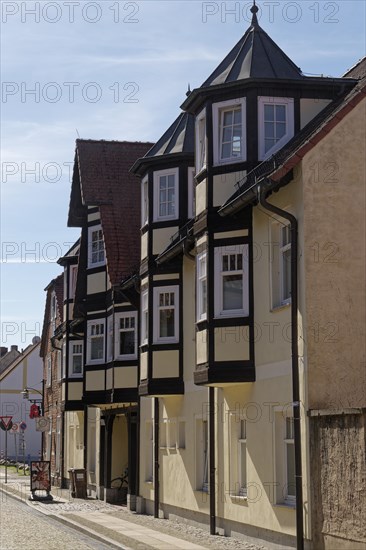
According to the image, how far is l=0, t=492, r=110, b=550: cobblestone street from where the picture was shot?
19688 mm

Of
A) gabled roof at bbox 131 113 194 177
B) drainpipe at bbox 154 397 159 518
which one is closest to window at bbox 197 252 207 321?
gabled roof at bbox 131 113 194 177

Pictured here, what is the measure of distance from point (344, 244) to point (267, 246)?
8.13 feet

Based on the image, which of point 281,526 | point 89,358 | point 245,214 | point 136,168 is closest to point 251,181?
point 245,214

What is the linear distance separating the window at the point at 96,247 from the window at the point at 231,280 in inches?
591

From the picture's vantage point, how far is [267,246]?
765 inches

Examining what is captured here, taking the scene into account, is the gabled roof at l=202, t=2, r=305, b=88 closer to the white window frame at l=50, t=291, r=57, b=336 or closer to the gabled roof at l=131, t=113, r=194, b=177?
the gabled roof at l=131, t=113, r=194, b=177

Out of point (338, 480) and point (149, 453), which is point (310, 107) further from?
point (149, 453)

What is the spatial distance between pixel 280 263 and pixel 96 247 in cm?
1765

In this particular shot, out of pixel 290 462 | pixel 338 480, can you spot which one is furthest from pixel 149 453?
pixel 338 480

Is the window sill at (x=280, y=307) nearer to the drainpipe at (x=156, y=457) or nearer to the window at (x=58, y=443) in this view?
the drainpipe at (x=156, y=457)

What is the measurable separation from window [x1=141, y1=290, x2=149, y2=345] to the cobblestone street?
5.29m

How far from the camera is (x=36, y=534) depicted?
22266mm

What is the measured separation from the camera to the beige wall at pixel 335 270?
16.9 meters

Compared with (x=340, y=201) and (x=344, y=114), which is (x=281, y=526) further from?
(x=344, y=114)
